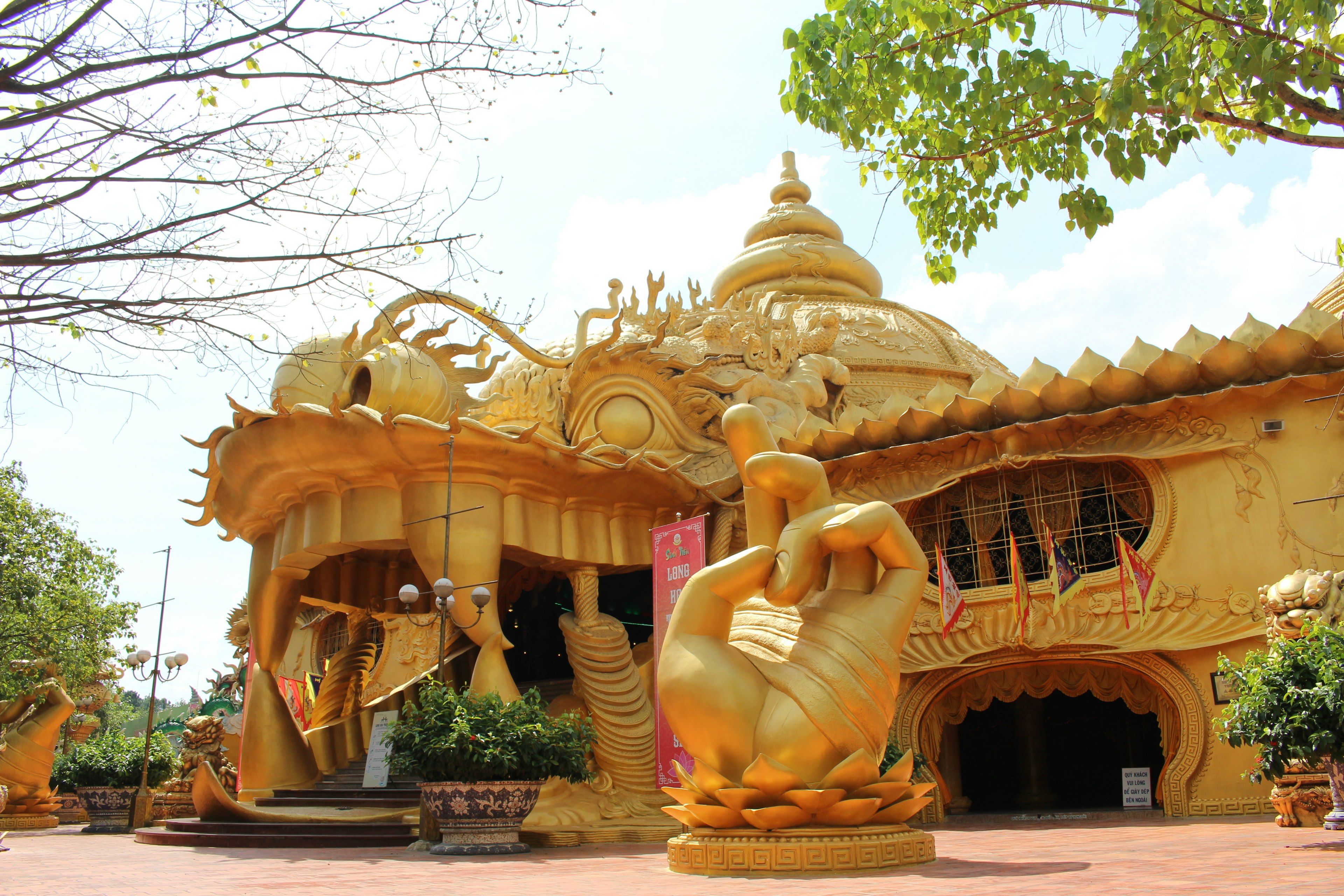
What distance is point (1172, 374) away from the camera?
11625 mm

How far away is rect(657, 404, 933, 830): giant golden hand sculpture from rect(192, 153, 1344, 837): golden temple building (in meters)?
4.56

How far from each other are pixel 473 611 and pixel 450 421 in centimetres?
216

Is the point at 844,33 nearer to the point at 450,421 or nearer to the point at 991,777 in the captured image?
the point at 450,421

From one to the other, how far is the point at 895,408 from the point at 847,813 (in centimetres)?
731

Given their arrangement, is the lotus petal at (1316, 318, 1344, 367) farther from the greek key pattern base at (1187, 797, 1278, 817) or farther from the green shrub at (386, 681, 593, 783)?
the green shrub at (386, 681, 593, 783)

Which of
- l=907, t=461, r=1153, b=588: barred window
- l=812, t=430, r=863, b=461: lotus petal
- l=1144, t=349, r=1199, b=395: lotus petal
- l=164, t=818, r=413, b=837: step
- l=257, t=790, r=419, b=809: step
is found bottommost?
l=164, t=818, r=413, b=837: step

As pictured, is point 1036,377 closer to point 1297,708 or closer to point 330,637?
point 1297,708

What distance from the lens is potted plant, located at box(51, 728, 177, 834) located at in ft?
50.6

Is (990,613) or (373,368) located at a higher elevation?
(373,368)

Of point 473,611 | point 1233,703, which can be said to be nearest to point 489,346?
point 473,611

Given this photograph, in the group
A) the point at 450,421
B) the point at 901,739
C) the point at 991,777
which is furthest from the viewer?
the point at 991,777

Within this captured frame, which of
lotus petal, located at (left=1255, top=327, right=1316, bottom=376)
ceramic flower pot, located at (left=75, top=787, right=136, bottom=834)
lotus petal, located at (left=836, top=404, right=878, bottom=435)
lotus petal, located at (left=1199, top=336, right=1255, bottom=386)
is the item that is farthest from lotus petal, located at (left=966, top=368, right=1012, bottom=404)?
ceramic flower pot, located at (left=75, top=787, right=136, bottom=834)

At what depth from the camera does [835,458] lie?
536 inches

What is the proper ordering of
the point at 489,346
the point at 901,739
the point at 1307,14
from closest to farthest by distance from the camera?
the point at 1307,14, the point at 901,739, the point at 489,346
